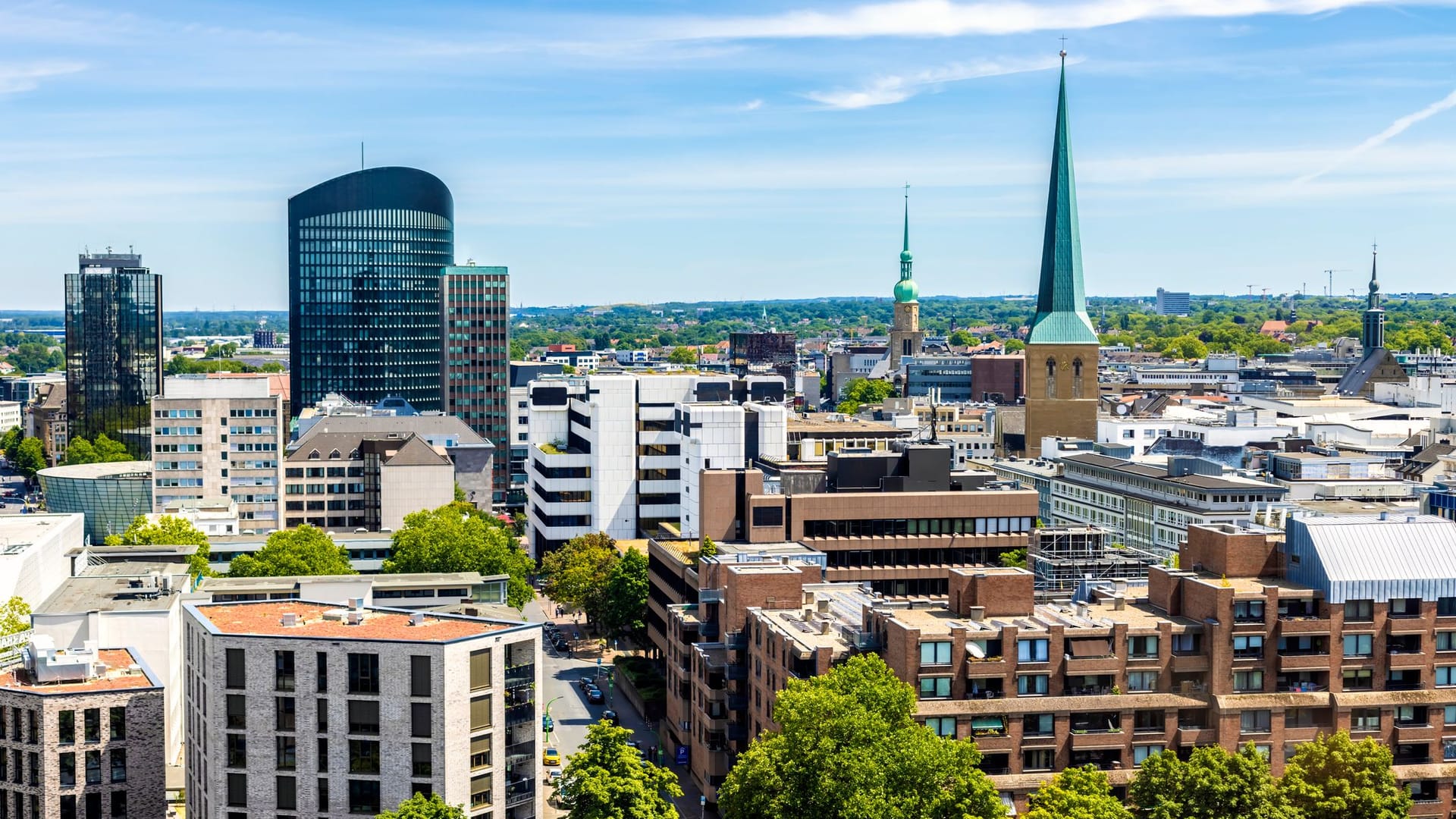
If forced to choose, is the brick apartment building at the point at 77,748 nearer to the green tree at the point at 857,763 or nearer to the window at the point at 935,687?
the green tree at the point at 857,763

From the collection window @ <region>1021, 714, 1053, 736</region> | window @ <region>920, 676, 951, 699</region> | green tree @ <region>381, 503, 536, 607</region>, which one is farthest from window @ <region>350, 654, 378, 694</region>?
green tree @ <region>381, 503, 536, 607</region>

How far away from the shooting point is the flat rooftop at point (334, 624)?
77.4 metres

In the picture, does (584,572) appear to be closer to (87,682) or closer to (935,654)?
(87,682)

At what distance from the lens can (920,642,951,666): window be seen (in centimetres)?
8588

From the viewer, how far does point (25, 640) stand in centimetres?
9844

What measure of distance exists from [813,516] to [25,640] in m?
56.7

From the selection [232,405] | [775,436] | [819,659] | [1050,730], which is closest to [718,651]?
[819,659]

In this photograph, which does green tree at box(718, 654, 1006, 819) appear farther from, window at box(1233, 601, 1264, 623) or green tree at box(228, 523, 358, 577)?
green tree at box(228, 523, 358, 577)

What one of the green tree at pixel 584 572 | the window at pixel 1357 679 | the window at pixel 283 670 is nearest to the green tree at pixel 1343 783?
the window at pixel 1357 679

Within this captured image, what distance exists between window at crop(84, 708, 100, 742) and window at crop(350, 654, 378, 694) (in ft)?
51.5

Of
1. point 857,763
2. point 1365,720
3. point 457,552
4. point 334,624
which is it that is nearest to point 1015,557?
point 1365,720

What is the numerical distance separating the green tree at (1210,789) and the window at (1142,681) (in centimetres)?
780

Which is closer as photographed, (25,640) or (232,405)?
(25,640)

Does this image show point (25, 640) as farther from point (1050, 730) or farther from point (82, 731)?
point (1050, 730)
